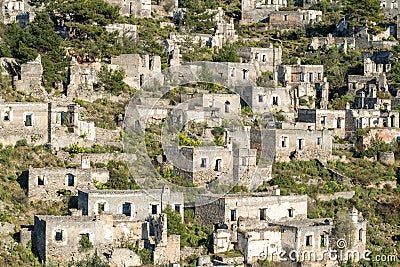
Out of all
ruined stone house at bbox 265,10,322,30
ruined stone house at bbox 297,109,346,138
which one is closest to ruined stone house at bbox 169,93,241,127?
ruined stone house at bbox 297,109,346,138

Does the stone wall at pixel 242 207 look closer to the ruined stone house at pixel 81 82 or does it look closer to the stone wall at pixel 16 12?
the ruined stone house at pixel 81 82

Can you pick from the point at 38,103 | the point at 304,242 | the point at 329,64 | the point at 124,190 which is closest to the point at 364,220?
the point at 304,242

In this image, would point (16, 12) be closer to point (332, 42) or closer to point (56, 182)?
point (332, 42)

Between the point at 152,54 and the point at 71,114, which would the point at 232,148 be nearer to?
the point at 71,114

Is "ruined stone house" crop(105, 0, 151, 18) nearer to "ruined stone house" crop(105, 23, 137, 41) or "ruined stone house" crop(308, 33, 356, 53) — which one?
"ruined stone house" crop(105, 23, 137, 41)

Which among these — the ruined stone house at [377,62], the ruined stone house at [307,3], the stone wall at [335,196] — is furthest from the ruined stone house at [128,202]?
the ruined stone house at [307,3]

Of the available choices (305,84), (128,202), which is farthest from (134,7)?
(128,202)

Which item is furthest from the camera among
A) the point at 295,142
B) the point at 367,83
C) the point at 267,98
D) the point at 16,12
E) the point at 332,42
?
the point at 332,42
